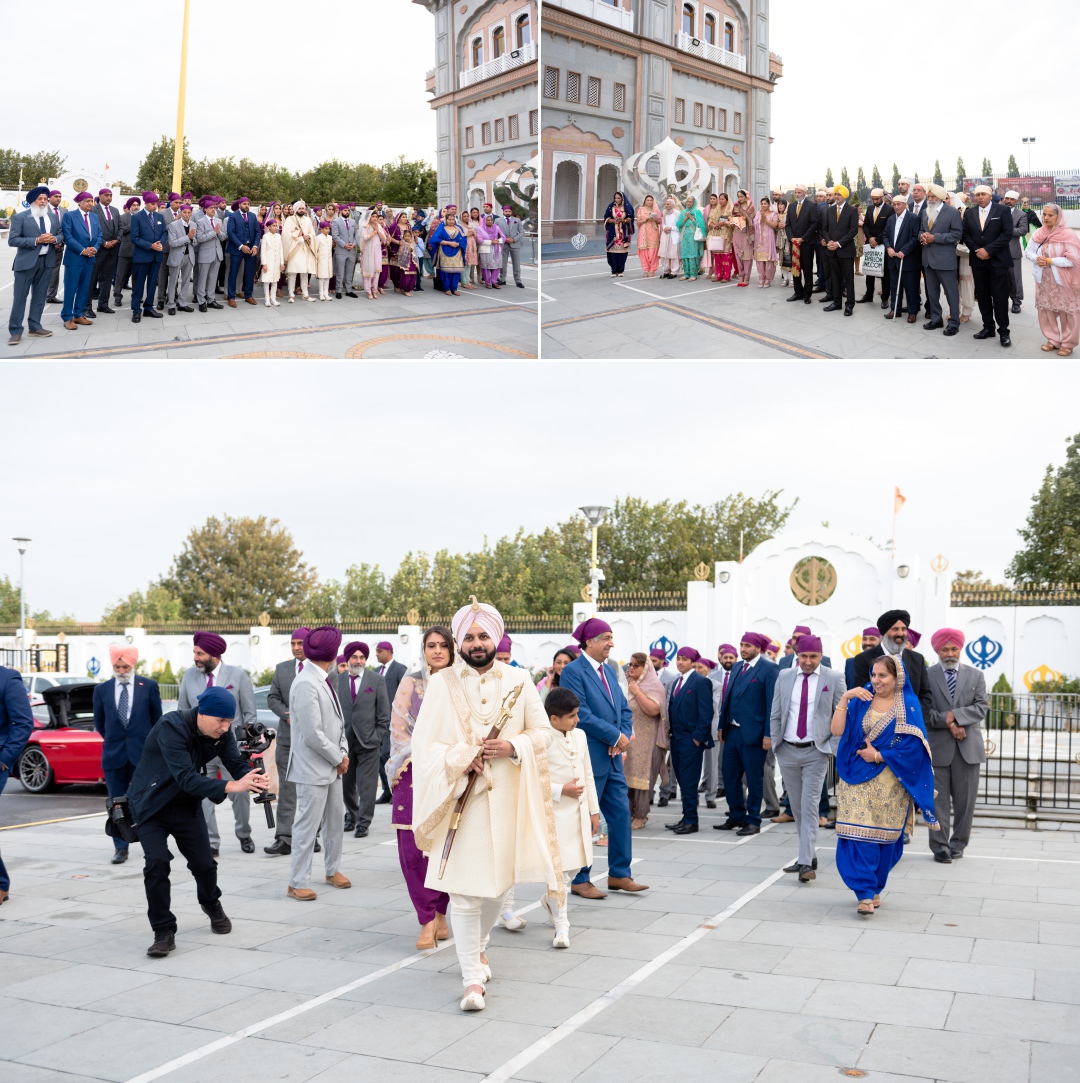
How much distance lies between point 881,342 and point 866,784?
26.9ft

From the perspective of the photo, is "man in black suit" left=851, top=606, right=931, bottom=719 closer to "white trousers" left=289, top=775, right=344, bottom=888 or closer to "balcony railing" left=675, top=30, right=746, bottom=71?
"white trousers" left=289, top=775, right=344, bottom=888

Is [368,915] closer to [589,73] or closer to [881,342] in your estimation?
[881,342]

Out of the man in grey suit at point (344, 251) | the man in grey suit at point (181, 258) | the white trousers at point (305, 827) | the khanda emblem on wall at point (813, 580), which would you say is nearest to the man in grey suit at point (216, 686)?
the white trousers at point (305, 827)

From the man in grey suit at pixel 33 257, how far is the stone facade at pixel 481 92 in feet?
17.7

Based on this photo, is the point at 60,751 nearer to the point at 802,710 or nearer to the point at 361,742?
the point at 361,742

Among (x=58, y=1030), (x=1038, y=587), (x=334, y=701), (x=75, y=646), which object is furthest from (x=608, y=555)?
(x=58, y=1030)

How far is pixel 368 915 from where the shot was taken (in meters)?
6.29

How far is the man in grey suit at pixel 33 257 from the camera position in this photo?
40.2ft

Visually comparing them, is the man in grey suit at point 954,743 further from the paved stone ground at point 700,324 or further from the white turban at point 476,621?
the paved stone ground at point 700,324

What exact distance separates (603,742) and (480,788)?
6.91 feet

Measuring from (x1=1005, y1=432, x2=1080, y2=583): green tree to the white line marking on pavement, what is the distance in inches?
1054

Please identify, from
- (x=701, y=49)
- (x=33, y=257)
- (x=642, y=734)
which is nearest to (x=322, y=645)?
(x=642, y=734)

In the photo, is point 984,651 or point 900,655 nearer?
point 900,655

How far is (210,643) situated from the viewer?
23.6ft
